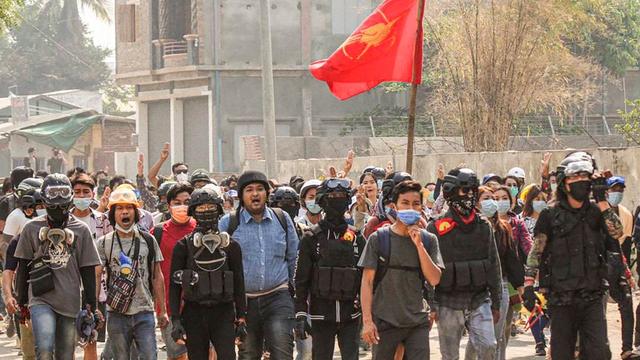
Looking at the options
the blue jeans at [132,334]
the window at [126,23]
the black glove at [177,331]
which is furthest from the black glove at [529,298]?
the window at [126,23]

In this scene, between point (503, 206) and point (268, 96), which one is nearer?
point (503, 206)

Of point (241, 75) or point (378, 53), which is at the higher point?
point (241, 75)

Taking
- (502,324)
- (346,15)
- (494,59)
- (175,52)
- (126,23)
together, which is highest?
(126,23)

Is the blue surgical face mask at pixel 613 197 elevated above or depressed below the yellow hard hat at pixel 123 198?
below

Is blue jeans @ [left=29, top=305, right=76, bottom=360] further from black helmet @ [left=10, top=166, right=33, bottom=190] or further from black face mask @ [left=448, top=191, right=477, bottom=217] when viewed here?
black helmet @ [left=10, top=166, right=33, bottom=190]

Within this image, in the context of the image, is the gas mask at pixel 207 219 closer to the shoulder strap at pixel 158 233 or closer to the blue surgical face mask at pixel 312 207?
the shoulder strap at pixel 158 233

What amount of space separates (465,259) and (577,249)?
2.63 feet

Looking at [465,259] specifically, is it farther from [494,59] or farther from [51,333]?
[494,59]

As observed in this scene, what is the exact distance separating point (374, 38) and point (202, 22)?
93.9 feet

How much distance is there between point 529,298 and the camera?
32.5 ft

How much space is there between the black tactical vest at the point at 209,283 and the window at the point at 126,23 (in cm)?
3945

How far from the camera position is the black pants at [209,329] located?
9586mm

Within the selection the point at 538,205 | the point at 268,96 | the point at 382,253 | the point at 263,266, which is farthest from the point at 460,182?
the point at 268,96

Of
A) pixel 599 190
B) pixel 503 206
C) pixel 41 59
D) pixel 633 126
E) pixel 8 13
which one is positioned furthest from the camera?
pixel 41 59
